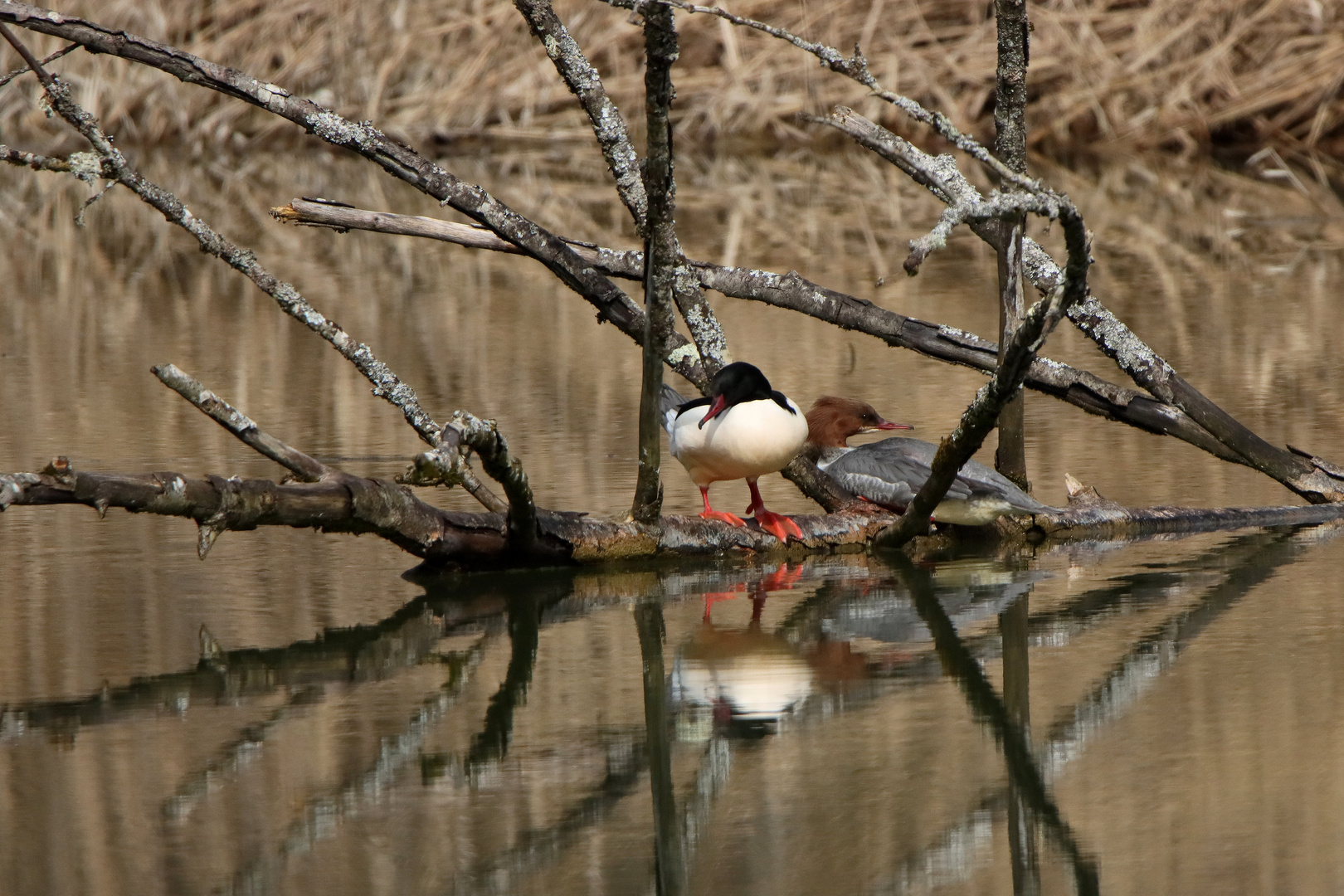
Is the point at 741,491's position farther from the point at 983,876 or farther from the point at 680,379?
the point at 983,876

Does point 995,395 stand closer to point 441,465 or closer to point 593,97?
point 441,465

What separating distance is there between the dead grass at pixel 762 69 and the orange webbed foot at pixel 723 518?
11.5 meters

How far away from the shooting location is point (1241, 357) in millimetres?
7609

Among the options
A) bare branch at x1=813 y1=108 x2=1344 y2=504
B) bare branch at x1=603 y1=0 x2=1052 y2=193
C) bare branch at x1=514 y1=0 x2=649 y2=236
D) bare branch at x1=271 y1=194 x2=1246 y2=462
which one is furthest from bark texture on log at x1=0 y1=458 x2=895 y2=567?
bare branch at x1=603 y1=0 x2=1052 y2=193

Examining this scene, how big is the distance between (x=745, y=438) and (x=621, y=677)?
1.14m

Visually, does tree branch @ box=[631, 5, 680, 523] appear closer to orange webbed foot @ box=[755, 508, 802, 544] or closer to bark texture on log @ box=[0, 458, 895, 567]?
bark texture on log @ box=[0, 458, 895, 567]

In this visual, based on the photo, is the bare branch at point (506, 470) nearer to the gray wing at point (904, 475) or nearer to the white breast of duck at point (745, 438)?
the white breast of duck at point (745, 438)

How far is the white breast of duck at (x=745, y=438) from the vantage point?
15.6 ft

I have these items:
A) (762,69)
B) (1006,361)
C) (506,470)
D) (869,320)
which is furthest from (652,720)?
(762,69)

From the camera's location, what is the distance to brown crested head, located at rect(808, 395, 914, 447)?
578cm

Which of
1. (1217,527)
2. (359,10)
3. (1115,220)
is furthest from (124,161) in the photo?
(359,10)

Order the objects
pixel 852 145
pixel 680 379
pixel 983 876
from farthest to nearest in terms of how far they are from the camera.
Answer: pixel 852 145
pixel 680 379
pixel 983 876

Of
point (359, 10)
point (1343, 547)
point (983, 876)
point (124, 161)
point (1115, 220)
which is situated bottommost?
point (983, 876)

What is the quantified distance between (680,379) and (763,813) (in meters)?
4.76
